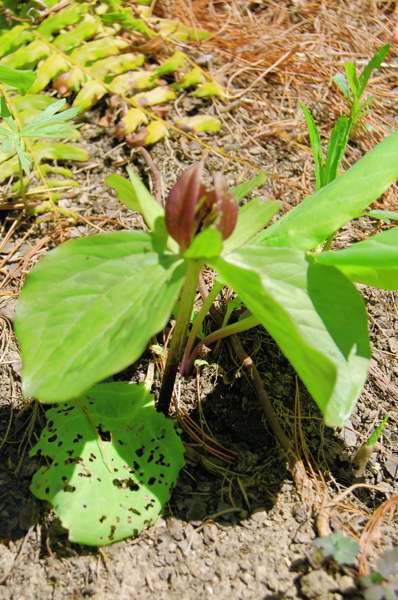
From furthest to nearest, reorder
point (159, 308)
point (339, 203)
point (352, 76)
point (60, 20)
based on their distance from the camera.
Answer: point (60, 20), point (352, 76), point (339, 203), point (159, 308)

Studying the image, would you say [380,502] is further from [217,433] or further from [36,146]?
[36,146]

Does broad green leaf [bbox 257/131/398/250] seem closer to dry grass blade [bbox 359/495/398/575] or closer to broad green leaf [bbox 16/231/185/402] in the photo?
broad green leaf [bbox 16/231/185/402]

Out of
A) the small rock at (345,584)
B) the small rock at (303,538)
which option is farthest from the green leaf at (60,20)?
the small rock at (345,584)

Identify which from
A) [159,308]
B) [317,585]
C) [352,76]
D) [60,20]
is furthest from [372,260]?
[60,20]

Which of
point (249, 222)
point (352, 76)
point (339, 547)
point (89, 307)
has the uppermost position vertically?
point (352, 76)

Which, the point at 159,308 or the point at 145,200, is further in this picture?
the point at 145,200

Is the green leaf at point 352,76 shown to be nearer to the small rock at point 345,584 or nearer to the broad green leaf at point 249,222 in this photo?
the broad green leaf at point 249,222

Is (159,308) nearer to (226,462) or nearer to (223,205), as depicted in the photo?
(223,205)

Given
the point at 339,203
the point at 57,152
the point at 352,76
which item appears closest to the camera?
the point at 339,203
